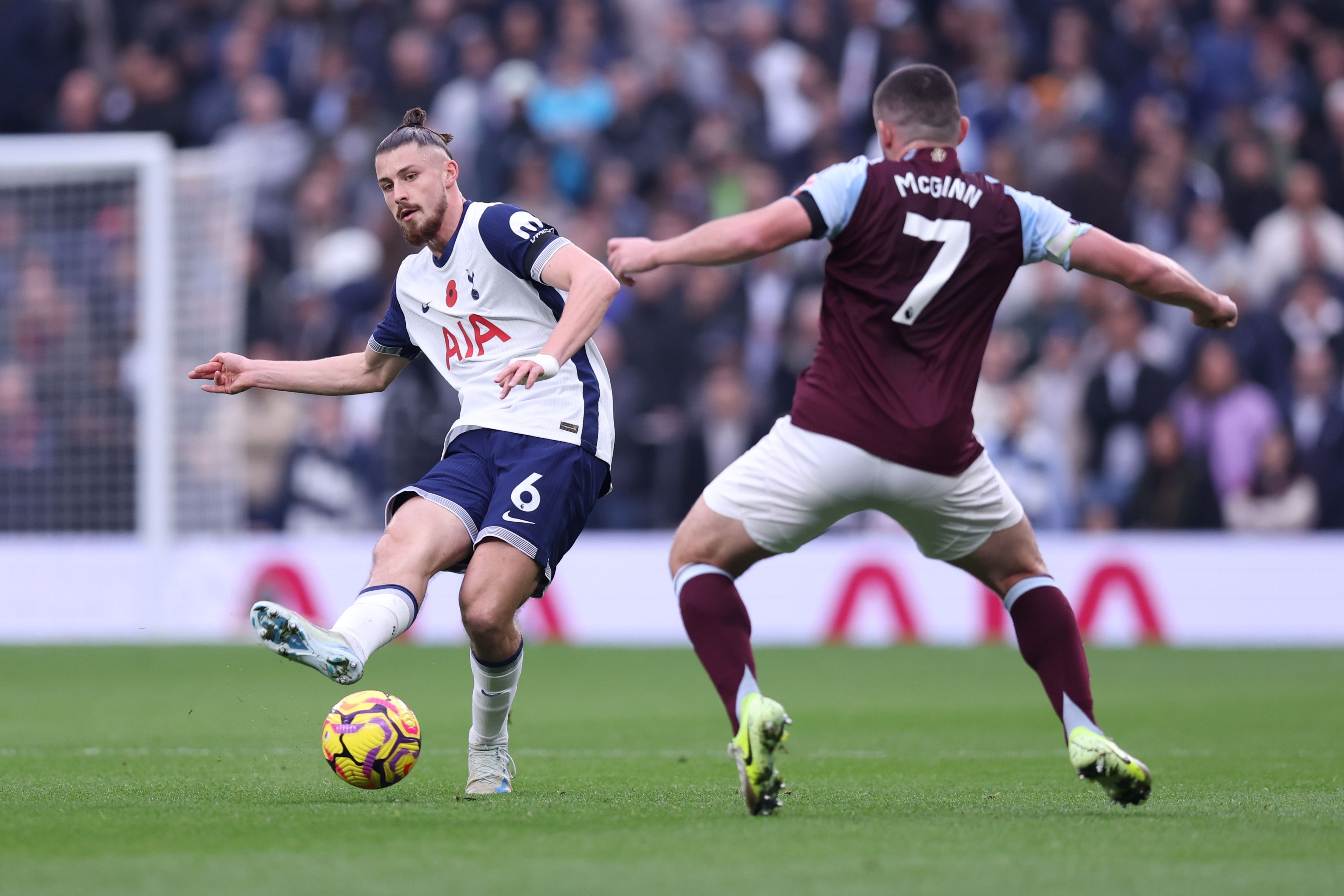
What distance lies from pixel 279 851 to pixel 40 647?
36.6 ft

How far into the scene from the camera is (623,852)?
4.48 m

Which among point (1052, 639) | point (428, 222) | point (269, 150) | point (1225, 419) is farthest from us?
point (269, 150)

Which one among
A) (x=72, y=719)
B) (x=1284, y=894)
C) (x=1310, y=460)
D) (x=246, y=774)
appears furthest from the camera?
(x=1310, y=460)

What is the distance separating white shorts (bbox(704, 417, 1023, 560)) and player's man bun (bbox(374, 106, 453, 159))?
1620 millimetres

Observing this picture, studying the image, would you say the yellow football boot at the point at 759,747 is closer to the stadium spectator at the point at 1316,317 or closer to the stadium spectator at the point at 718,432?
the stadium spectator at the point at 718,432

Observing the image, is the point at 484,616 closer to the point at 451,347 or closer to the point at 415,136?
the point at 451,347

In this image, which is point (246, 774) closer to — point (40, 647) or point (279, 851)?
point (279, 851)

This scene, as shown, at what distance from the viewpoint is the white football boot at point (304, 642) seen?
501cm

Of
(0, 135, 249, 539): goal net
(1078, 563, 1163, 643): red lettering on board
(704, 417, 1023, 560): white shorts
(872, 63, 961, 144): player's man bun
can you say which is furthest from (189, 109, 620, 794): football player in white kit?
(1078, 563, 1163, 643): red lettering on board

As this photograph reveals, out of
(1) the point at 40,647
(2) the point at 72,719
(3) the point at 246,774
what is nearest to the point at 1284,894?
(3) the point at 246,774

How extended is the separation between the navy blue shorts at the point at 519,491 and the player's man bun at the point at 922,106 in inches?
61.6

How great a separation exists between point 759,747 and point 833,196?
159 cm

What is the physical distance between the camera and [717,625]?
17.6ft

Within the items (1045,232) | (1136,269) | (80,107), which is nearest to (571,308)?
(1045,232)
